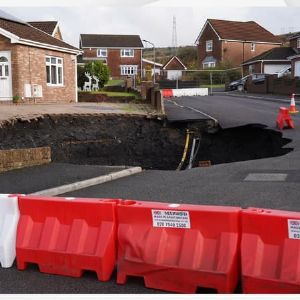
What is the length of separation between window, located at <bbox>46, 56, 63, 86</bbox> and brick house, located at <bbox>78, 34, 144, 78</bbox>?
→ 43.8 meters

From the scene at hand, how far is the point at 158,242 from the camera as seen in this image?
466 centimetres

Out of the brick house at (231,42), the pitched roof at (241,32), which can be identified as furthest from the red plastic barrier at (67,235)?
the pitched roof at (241,32)

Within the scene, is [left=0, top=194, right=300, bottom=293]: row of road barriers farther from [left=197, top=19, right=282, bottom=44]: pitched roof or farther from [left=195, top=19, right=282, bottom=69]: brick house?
[left=197, top=19, right=282, bottom=44]: pitched roof

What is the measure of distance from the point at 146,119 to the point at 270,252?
57.6ft

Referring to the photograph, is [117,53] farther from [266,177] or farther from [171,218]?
[171,218]

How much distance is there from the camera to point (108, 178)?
10.1 metres

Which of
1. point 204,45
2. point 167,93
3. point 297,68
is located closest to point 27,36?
point 167,93

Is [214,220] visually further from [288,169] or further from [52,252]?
[288,169]

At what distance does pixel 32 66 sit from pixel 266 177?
1956 centimetres

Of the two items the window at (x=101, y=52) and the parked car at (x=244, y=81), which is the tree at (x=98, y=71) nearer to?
the parked car at (x=244, y=81)

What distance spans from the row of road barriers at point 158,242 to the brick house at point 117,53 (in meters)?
68.9

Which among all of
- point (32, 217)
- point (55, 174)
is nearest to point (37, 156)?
point (55, 174)

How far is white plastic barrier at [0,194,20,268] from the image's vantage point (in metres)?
5.18

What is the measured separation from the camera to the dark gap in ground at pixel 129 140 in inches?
700
